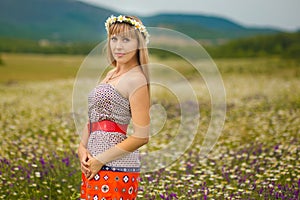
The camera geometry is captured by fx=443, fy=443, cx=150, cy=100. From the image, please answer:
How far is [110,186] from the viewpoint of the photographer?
3.46 meters

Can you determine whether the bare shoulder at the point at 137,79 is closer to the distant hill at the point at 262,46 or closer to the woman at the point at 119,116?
the woman at the point at 119,116

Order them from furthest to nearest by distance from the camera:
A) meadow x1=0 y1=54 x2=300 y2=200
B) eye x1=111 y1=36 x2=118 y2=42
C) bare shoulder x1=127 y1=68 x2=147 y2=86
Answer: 1. meadow x1=0 y1=54 x2=300 y2=200
2. eye x1=111 y1=36 x2=118 y2=42
3. bare shoulder x1=127 y1=68 x2=147 y2=86

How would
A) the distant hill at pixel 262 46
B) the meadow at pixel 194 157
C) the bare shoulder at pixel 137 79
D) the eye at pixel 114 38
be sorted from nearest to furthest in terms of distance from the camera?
the bare shoulder at pixel 137 79 < the eye at pixel 114 38 < the meadow at pixel 194 157 < the distant hill at pixel 262 46

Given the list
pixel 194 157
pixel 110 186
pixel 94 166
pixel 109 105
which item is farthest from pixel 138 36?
pixel 194 157

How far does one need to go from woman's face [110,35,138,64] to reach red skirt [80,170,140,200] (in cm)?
90

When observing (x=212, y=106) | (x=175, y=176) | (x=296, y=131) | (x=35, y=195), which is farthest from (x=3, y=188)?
(x=212, y=106)

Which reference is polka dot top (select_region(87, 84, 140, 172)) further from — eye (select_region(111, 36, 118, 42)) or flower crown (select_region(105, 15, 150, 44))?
flower crown (select_region(105, 15, 150, 44))

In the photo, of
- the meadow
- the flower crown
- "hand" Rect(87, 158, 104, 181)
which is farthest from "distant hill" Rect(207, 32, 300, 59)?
"hand" Rect(87, 158, 104, 181)

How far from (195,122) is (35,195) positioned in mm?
5688

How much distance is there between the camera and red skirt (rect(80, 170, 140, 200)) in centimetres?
346

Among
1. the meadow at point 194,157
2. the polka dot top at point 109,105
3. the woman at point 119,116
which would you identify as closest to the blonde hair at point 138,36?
the woman at point 119,116

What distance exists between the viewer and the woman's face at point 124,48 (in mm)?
3428

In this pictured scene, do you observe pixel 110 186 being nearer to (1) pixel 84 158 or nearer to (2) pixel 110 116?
(1) pixel 84 158

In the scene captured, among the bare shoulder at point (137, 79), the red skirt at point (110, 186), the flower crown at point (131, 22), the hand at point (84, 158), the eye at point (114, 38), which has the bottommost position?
the red skirt at point (110, 186)
